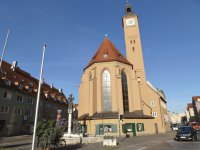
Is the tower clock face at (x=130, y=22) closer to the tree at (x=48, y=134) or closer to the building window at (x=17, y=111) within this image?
the building window at (x=17, y=111)

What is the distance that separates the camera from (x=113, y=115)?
32906 mm

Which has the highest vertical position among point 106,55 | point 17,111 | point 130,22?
point 130,22

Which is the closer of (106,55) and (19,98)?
(19,98)

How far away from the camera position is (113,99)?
116 feet

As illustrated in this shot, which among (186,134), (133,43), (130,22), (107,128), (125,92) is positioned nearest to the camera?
(186,134)

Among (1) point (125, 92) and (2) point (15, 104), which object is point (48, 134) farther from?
(2) point (15, 104)

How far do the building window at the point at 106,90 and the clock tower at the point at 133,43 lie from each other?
10.9 m

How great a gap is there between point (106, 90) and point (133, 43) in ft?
55.0

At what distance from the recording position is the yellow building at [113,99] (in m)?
33.2

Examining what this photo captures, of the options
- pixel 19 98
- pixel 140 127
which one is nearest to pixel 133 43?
pixel 140 127

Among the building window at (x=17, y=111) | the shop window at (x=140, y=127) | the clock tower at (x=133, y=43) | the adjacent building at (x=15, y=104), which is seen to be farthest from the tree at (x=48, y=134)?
the clock tower at (x=133, y=43)

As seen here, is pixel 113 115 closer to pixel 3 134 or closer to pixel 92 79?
pixel 92 79

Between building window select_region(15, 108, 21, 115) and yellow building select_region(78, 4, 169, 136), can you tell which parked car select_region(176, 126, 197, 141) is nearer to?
yellow building select_region(78, 4, 169, 136)

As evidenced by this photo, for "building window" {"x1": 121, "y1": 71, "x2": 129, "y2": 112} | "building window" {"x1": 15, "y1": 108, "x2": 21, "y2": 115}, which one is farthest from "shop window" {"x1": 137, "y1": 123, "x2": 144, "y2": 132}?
"building window" {"x1": 15, "y1": 108, "x2": 21, "y2": 115}
